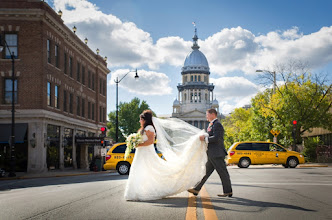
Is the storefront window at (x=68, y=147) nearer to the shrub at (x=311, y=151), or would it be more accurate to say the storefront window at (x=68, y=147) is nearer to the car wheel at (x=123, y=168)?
the car wheel at (x=123, y=168)

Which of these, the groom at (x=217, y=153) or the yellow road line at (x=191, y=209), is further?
the groom at (x=217, y=153)

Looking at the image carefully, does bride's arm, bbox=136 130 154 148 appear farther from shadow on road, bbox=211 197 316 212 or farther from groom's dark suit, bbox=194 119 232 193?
shadow on road, bbox=211 197 316 212

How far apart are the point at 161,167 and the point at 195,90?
159769 millimetres

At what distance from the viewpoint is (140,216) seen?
7.05m

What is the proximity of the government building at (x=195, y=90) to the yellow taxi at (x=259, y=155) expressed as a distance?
5041 inches

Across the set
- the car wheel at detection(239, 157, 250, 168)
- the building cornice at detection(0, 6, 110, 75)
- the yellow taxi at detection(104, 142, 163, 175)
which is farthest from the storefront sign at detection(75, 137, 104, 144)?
the yellow taxi at detection(104, 142, 163, 175)

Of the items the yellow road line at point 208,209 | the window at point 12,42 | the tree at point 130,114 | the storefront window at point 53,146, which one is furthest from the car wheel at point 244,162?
the tree at point 130,114

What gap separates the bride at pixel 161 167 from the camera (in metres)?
9.32

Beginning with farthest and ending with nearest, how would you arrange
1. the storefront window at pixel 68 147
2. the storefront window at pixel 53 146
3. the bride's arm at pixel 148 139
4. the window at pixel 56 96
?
1. the storefront window at pixel 68 147
2. the window at pixel 56 96
3. the storefront window at pixel 53 146
4. the bride's arm at pixel 148 139

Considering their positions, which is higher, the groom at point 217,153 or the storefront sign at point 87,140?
the storefront sign at point 87,140

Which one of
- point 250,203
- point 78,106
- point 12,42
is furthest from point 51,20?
point 250,203

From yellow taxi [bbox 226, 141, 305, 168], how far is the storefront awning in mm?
14266

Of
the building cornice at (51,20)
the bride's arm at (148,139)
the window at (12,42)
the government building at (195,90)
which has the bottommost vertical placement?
the bride's arm at (148,139)

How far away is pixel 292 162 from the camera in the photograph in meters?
29.7
